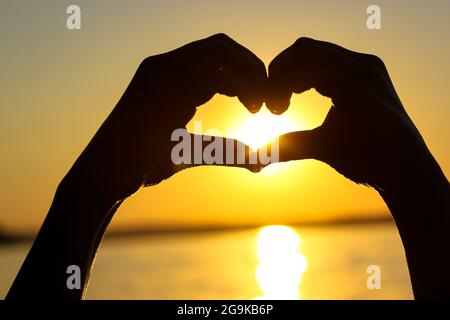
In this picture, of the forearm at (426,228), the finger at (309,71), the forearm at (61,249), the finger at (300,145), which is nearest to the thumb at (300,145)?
the finger at (300,145)

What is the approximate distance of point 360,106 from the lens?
1986mm

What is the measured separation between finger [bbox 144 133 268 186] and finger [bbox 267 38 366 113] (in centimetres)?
17

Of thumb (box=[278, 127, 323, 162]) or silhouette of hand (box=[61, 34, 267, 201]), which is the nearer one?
silhouette of hand (box=[61, 34, 267, 201])

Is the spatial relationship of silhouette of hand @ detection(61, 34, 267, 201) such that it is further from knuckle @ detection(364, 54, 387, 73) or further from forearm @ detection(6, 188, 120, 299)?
knuckle @ detection(364, 54, 387, 73)

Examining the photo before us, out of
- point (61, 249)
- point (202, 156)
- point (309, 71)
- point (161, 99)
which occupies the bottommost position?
point (61, 249)

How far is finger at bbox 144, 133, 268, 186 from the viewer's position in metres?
2.00

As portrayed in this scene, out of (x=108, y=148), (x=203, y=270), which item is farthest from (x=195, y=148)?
(x=203, y=270)

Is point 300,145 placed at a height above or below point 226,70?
below

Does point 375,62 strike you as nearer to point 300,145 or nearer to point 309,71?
point 309,71

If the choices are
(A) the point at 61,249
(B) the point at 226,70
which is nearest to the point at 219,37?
(B) the point at 226,70

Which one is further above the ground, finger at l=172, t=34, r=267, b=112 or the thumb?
finger at l=172, t=34, r=267, b=112

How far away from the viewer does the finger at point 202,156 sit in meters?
2.00

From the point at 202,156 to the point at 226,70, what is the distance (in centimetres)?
27

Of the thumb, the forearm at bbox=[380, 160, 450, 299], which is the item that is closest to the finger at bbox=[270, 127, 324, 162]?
the thumb
